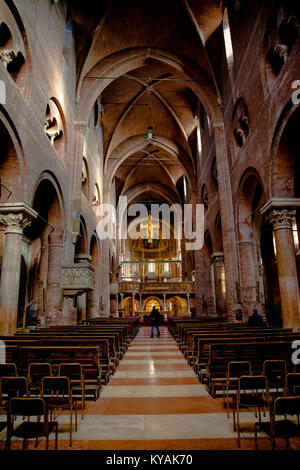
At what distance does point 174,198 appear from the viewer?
40.4 m

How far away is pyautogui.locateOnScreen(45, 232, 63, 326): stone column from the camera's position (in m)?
13.2

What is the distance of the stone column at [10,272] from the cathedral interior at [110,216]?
36 millimetres

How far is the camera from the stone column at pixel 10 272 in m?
9.16

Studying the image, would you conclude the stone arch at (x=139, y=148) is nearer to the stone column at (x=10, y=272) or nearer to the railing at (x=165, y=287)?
the railing at (x=165, y=287)

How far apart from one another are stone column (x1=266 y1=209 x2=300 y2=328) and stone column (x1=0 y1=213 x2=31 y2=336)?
8380 mm

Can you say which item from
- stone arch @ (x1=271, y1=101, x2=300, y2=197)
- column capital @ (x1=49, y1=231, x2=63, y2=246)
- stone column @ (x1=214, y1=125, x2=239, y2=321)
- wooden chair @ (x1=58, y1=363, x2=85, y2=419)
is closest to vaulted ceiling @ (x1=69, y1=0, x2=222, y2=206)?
stone column @ (x1=214, y1=125, x2=239, y2=321)

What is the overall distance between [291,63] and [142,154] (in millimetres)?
24751

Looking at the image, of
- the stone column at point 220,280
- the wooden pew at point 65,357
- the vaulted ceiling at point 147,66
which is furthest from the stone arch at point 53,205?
the stone column at point 220,280

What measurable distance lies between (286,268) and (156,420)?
778 centimetres

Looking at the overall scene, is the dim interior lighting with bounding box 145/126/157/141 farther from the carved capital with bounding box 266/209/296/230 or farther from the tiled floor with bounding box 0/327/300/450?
the tiled floor with bounding box 0/327/300/450

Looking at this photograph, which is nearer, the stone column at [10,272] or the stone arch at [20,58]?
the stone column at [10,272]

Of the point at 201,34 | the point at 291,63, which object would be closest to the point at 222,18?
the point at 201,34

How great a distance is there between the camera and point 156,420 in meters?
4.09

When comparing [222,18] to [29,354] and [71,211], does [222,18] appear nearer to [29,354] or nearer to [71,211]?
[71,211]
